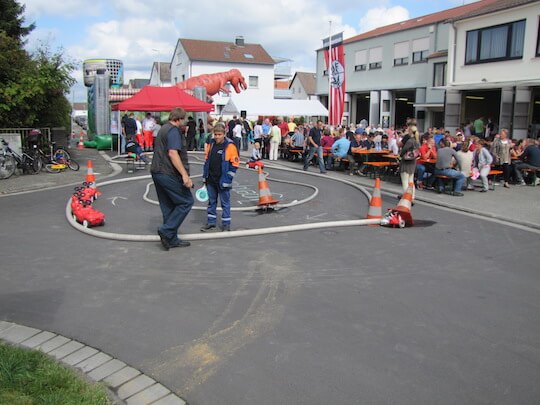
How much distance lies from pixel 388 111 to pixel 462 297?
35571 mm

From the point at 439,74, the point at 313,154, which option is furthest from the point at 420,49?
the point at 313,154

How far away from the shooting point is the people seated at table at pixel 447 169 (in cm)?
1270

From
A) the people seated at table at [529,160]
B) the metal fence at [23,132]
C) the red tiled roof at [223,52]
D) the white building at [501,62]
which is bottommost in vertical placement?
the people seated at table at [529,160]

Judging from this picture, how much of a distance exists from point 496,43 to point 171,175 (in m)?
21.6

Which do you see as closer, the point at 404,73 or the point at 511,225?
the point at 511,225

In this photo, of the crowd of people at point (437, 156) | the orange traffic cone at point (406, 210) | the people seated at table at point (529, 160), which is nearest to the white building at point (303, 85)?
the crowd of people at point (437, 156)

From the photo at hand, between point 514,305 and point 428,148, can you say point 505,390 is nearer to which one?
point 514,305

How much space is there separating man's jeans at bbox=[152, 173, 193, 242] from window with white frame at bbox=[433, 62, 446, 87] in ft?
99.3

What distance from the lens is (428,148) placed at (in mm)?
13570

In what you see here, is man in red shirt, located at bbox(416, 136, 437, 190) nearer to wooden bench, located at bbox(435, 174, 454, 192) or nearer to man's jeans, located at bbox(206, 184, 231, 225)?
wooden bench, located at bbox(435, 174, 454, 192)

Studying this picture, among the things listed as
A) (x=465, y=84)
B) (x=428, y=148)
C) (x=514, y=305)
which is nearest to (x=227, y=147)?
(x=514, y=305)

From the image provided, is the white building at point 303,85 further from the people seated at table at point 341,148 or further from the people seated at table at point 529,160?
the people seated at table at point 529,160

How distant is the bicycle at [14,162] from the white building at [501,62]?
19.4 m

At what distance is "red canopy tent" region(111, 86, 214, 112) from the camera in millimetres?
21516
